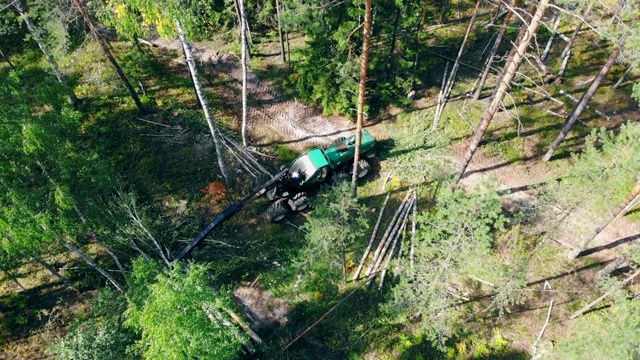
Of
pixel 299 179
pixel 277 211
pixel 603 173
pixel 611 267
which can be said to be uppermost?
pixel 603 173


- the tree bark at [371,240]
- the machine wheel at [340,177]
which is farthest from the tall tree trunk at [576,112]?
the machine wheel at [340,177]

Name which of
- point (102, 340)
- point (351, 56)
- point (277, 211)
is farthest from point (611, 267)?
point (102, 340)

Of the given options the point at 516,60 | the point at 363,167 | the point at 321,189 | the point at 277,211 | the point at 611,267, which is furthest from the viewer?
the point at 363,167

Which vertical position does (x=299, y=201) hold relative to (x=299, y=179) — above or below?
below

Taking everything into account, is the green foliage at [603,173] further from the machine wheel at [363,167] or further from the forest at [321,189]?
the machine wheel at [363,167]

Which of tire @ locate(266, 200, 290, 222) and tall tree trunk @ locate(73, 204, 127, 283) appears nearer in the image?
tall tree trunk @ locate(73, 204, 127, 283)

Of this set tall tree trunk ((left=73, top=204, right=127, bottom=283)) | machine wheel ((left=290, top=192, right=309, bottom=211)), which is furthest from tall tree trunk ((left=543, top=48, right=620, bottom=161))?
tall tree trunk ((left=73, top=204, right=127, bottom=283))

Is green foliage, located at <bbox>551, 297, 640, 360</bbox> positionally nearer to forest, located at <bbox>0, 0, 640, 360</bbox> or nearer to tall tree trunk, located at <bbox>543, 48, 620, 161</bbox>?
forest, located at <bbox>0, 0, 640, 360</bbox>

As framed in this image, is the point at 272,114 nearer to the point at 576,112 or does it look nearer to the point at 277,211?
the point at 277,211

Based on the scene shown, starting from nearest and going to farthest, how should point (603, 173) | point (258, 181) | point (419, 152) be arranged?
1. point (603, 173)
2. point (258, 181)
3. point (419, 152)

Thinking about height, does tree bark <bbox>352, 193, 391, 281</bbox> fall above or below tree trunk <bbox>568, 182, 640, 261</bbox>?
below
